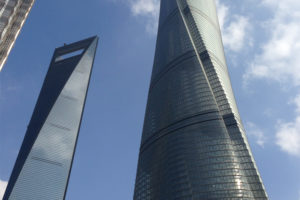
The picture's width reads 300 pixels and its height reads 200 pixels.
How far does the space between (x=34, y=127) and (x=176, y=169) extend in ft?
299

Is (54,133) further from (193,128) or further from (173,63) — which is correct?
(193,128)

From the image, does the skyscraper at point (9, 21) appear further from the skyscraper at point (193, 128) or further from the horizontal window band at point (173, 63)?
the horizontal window band at point (173, 63)

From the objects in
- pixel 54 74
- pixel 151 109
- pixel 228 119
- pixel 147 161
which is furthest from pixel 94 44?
pixel 228 119

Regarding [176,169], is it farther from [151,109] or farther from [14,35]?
[14,35]

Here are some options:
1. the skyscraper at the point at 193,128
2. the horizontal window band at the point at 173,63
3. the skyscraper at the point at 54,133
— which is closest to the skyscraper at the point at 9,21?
the skyscraper at the point at 193,128

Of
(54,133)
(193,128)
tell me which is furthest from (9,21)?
(54,133)

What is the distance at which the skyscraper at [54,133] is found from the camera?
5217 inches

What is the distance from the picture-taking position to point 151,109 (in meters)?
128

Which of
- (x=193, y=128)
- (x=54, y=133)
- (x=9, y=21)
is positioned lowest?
(x=193, y=128)

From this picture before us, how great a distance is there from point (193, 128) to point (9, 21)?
6750 centimetres

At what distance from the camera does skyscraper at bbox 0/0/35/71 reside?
2397 inches

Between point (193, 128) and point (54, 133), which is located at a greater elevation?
point (54, 133)

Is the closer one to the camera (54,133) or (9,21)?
(9,21)

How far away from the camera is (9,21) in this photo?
208ft
